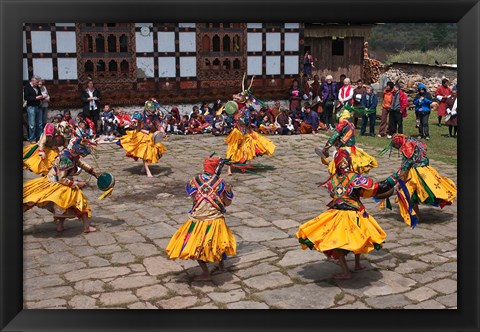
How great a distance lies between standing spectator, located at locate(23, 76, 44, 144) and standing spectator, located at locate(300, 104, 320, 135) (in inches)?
286

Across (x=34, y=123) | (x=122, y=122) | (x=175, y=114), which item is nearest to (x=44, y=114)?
(x=34, y=123)

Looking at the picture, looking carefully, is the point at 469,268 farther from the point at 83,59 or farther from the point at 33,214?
the point at 83,59

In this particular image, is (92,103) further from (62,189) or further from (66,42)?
(62,189)

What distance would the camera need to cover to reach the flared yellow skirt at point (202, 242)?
7309mm

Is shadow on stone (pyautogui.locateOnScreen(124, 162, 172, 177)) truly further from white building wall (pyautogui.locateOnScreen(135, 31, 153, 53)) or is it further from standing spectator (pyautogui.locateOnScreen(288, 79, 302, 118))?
standing spectator (pyautogui.locateOnScreen(288, 79, 302, 118))

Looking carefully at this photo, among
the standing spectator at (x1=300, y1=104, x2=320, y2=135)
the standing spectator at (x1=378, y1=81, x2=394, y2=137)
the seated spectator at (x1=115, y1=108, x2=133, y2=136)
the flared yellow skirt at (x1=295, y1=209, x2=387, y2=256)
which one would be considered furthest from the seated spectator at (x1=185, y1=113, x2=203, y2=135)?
the flared yellow skirt at (x1=295, y1=209, x2=387, y2=256)

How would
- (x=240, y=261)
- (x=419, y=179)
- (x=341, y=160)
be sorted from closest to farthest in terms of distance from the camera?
(x=341, y=160)
(x=240, y=261)
(x=419, y=179)

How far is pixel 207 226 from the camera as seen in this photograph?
740 centimetres

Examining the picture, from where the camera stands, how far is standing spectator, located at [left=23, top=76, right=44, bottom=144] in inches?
637

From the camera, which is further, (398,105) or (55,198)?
(398,105)

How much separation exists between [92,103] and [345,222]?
484 inches

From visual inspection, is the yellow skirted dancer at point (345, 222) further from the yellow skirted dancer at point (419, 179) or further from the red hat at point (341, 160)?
the yellow skirted dancer at point (419, 179)

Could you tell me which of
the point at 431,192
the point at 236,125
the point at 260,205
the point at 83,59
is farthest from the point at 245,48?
the point at 431,192
